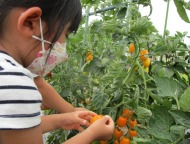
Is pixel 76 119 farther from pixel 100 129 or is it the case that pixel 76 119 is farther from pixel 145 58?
pixel 145 58

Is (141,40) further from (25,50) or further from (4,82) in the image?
(4,82)

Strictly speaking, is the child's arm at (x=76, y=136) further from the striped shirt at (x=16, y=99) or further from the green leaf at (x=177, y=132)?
the green leaf at (x=177, y=132)

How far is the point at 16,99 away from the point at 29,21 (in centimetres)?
23

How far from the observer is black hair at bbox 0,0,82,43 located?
959 millimetres

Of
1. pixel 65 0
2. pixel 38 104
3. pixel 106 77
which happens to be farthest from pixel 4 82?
pixel 106 77

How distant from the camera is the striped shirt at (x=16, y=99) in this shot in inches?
34.6

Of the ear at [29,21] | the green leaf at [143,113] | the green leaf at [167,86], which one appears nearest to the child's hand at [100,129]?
the green leaf at [143,113]

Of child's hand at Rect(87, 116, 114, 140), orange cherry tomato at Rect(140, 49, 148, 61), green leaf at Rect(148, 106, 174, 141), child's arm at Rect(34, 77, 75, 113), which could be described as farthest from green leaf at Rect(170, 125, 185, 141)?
child's arm at Rect(34, 77, 75, 113)

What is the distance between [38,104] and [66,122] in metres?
0.38

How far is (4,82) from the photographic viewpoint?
2.90 feet

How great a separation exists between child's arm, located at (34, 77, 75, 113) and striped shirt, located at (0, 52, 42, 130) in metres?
0.51

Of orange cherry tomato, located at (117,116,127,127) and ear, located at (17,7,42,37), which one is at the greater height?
ear, located at (17,7,42,37)

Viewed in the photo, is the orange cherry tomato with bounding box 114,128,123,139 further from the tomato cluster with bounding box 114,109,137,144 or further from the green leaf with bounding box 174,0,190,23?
the green leaf with bounding box 174,0,190,23

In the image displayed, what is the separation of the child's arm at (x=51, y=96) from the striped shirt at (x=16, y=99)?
0.51m
